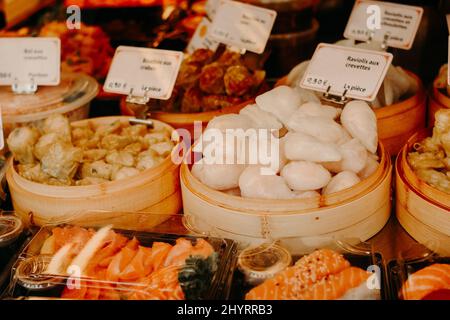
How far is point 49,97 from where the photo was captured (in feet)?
9.88

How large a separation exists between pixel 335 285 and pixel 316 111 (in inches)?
33.5

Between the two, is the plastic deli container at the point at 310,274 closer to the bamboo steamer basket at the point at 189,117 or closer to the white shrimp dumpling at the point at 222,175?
the white shrimp dumpling at the point at 222,175

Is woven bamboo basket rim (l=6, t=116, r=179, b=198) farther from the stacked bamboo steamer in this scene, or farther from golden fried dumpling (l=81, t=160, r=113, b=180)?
the stacked bamboo steamer

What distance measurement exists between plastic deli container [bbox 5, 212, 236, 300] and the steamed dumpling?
0.71 metres

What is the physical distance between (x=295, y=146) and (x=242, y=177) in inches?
9.0

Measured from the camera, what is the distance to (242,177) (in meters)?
2.15

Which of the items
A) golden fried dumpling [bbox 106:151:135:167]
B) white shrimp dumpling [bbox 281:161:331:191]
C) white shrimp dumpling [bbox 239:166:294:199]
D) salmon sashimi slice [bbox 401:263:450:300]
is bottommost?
golden fried dumpling [bbox 106:151:135:167]

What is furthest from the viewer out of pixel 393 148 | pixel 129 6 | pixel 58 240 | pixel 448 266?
pixel 129 6

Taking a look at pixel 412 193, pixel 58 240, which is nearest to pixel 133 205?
pixel 58 240

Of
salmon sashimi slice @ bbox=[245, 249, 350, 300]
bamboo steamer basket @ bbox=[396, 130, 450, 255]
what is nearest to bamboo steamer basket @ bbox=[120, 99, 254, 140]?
bamboo steamer basket @ bbox=[396, 130, 450, 255]

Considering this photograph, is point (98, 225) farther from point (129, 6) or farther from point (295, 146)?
point (129, 6)

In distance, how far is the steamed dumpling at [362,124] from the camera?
2.30 metres

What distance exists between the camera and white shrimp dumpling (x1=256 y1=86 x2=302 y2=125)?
7.96ft

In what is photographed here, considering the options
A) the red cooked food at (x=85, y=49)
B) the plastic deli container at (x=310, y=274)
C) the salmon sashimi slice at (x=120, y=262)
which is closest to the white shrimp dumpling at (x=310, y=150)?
the plastic deli container at (x=310, y=274)
